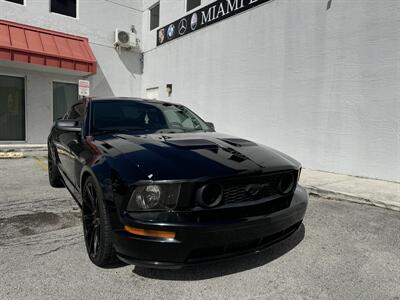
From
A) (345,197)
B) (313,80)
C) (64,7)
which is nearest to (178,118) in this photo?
(345,197)

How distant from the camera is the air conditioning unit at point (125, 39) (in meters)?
13.5

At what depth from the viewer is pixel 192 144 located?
2.92 m

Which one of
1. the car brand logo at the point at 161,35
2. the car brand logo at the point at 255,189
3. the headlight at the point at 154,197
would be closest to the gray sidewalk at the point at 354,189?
the car brand logo at the point at 255,189

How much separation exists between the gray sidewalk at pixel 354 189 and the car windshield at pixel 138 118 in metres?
2.48

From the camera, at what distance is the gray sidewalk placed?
16.1 ft

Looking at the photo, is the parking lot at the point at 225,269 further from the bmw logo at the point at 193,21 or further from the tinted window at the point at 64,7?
the tinted window at the point at 64,7

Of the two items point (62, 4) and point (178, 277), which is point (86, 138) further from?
point (62, 4)

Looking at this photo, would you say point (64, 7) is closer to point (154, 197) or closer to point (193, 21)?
point (193, 21)

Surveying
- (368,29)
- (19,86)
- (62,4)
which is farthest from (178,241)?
(62,4)

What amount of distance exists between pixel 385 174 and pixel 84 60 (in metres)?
9.88

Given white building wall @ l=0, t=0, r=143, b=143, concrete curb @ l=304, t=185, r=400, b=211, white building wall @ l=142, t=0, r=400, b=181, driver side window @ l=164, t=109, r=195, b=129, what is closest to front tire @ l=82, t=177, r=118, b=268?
driver side window @ l=164, t=109, r=195, b=129

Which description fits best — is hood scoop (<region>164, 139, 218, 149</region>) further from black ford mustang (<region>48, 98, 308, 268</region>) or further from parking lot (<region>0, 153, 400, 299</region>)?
parking lot (<region>0, 153, 400, 299</region>)

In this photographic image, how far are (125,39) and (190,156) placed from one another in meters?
12.4

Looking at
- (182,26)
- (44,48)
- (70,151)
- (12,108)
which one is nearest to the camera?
(70,151)
